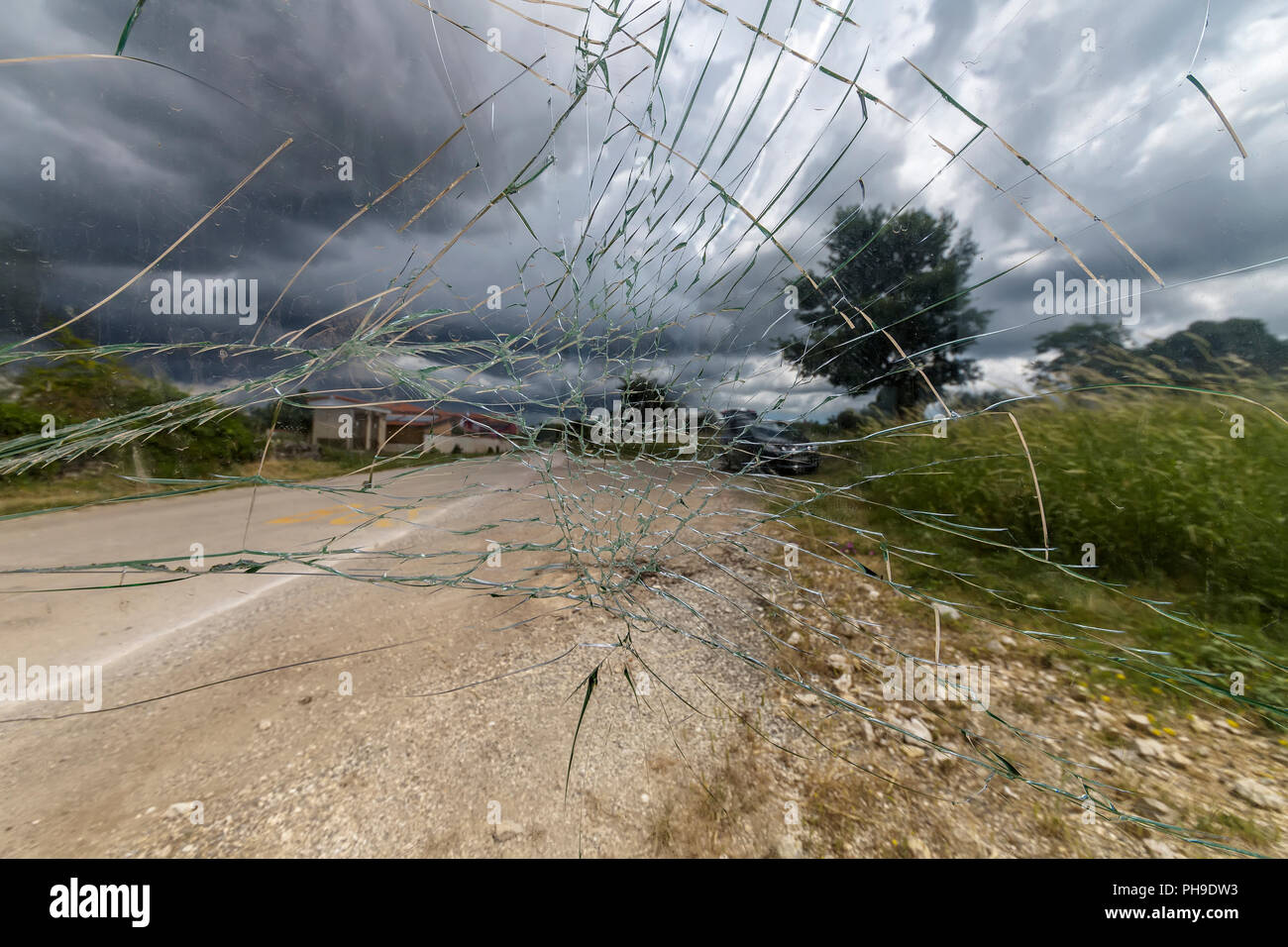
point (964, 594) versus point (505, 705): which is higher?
point (964, 594)

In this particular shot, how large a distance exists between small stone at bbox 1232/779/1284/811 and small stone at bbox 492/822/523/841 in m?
1.42

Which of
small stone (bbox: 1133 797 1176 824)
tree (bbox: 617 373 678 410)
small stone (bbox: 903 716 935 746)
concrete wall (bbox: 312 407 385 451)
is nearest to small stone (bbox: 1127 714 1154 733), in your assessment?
small stone (bbox: 1133 797 1176 824)

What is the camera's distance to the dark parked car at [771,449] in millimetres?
1141

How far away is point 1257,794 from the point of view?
32.6 inches

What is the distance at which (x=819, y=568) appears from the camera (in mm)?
1477

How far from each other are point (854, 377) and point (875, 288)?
24 cm

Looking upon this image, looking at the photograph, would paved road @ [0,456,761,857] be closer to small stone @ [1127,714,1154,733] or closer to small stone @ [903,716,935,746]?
small stone @ [903,716,935,746]

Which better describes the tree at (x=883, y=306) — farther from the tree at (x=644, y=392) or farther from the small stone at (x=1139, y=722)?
the small stone at (x=1139, y=722)

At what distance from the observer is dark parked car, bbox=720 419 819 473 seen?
1.14m

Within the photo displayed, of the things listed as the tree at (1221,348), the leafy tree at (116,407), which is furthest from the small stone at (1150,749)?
the leafy tree at (116,407)

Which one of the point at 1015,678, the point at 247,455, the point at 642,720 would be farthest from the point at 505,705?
the point at 1015,678

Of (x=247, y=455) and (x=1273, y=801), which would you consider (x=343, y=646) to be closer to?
(x=247, y=455)

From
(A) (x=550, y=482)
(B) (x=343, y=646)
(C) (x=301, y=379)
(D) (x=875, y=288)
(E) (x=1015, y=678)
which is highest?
(D) (x=875, y=288)

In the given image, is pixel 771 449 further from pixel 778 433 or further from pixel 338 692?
pixel 338 692
